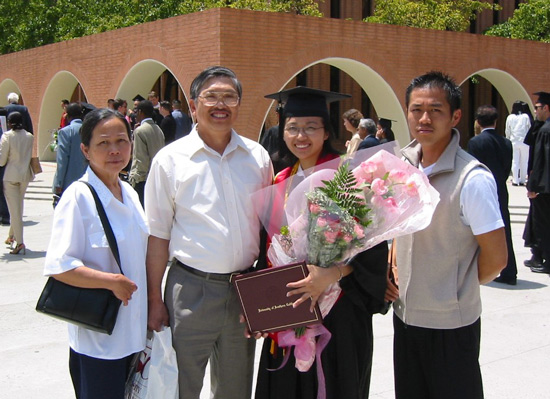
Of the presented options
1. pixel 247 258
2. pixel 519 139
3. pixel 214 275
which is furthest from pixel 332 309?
pixel 519 139

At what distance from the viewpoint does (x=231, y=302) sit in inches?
114

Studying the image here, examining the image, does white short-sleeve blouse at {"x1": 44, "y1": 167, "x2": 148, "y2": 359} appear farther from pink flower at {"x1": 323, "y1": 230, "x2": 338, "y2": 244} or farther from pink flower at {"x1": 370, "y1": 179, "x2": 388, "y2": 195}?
Result: pink flower at {"x1": 370, "y1": 179, "x2": 388, "y2": 195}

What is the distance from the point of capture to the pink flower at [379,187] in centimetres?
252

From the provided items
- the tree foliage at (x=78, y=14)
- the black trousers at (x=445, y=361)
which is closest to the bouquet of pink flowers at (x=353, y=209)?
the black trousers at (x=445, y=361)

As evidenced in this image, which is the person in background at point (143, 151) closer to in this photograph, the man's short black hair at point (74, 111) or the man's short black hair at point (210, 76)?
the man's short black hair at point (74, 111)

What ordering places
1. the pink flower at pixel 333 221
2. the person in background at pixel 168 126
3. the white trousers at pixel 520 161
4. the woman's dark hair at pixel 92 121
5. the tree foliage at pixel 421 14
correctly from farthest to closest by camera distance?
the tree foliage at pixel 421 14, the white trousers at pixel 520 161, the person in background at pixel 168 126, the woman's dark hair at pixel 92 121, the pink flower at pixel 333 221

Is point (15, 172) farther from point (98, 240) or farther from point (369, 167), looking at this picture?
point (369, 167)

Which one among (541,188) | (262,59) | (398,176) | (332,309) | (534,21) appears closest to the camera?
(398,176)

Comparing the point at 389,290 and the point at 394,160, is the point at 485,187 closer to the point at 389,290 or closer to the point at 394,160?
the point at 394,160

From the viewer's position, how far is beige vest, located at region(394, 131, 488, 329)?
267cm

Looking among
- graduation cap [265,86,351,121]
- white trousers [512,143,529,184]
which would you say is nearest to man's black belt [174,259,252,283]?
graduation cap [265,86,351,121]

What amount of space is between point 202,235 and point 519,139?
44.4ft

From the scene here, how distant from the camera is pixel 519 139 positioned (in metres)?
14.7

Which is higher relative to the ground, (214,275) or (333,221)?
(333,221)
